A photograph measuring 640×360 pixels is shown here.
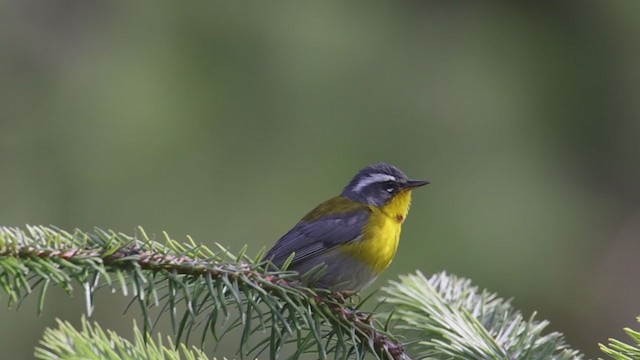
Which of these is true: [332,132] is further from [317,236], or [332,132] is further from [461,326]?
[461,326]

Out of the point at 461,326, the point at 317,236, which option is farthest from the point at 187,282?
the point at 317,236

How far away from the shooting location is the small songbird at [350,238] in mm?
4090

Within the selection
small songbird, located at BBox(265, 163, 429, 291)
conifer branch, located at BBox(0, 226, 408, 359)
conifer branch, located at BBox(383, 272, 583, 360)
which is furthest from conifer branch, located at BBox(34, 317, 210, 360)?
small songbird, located at BBox(265, 163, 429, 291)

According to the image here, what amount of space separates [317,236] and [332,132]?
166 centimetres

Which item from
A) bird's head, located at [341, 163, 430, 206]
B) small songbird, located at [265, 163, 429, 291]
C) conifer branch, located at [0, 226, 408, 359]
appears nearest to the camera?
conifer branch, located at [0, 226, 408, 359]

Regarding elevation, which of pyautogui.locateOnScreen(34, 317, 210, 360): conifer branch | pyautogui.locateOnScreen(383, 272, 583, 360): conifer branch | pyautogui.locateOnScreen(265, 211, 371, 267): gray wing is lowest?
pyautogui.locateOnScreen(34, 317, 210, 360): conifer branch

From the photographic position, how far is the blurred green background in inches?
211

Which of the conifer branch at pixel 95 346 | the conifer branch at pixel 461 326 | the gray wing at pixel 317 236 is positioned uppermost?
the gray wing at pixel 317 236

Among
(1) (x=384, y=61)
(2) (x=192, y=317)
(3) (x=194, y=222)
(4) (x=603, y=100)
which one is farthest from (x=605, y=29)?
(2) (x=192, y=317)

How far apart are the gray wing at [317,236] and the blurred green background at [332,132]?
3.37ft

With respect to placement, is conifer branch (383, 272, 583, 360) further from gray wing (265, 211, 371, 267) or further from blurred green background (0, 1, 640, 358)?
blurred green background (0, 1, 640, 358)

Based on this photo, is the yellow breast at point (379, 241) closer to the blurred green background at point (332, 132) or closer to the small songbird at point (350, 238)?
the small songbird at point (350, 238)

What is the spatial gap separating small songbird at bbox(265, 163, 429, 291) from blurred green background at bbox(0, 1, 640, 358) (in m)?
0.95

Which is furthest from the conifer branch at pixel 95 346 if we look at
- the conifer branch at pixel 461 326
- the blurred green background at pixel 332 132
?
the blurred green background at pixel 332 132
